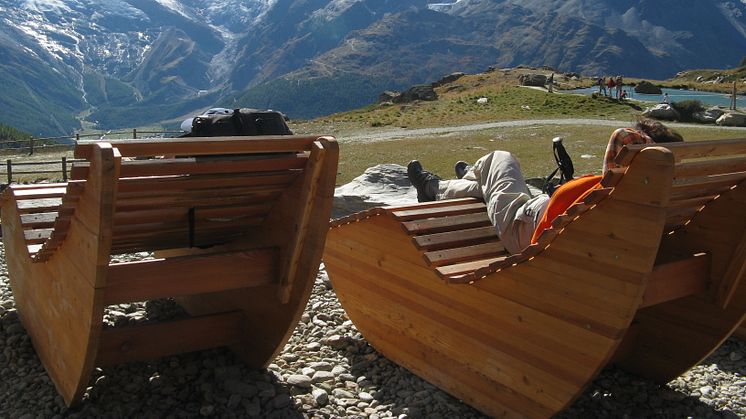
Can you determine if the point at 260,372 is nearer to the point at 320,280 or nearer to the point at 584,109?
the point at 320,280

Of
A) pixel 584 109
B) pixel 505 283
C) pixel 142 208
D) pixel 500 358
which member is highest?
pixel 142 208

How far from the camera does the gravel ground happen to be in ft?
17.3

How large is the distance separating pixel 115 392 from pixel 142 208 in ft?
4.90

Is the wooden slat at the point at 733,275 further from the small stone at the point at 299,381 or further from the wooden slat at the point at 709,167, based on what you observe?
the small stone at the point at 299,381

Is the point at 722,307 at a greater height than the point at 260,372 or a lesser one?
greater

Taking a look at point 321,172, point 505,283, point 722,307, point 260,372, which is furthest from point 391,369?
point 722,307

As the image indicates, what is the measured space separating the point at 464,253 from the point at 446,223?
40 cm

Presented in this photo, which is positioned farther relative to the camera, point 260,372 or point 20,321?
point 20,321

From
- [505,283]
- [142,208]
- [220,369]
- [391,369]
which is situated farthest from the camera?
[391,369]

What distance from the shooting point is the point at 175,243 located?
5.54m

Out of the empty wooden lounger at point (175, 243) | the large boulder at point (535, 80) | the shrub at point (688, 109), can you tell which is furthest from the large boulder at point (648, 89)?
the empty wooden lounger at point (175, 243)

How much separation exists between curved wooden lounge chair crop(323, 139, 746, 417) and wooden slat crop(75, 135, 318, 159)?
5.03 feet

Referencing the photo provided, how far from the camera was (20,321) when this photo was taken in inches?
254

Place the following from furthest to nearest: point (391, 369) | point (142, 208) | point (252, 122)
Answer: point (252, 122)
point (391, 369)
point (142, 208)
